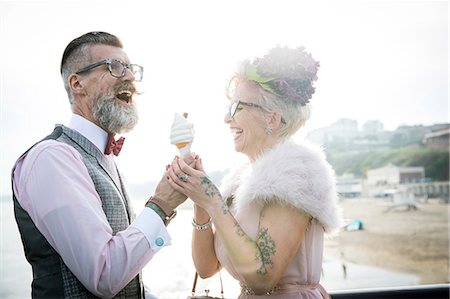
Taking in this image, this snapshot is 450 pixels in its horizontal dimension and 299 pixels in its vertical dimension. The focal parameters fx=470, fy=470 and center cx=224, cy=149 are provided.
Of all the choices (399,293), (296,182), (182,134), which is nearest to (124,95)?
(182,134)

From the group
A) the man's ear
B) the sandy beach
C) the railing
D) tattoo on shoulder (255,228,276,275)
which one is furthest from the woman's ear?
the sandy beach

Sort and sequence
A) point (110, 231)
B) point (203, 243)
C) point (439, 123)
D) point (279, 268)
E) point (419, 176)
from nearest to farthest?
point (110, 231)
point (279, 268)
point (203, 243)
point (439, 123)
point (419, 176)

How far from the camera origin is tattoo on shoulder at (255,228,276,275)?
1.52 m

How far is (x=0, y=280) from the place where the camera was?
2484 mm

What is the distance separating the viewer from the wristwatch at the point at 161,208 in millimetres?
1480

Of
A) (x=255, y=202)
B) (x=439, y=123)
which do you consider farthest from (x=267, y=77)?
(x=439, y=123)

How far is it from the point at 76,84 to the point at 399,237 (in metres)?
10.2

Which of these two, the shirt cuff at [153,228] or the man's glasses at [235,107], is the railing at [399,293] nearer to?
the man's glasses at [235,107]

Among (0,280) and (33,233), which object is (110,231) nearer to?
(33,233)

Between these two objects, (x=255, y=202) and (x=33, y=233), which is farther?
(x=255, y=202)

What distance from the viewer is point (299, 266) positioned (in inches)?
66.0

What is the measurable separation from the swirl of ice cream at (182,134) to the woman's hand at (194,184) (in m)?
0.05

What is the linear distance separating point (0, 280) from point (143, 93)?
1424 mm

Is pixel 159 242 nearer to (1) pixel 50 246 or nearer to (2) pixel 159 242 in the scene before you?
(2) pixel 159 242
